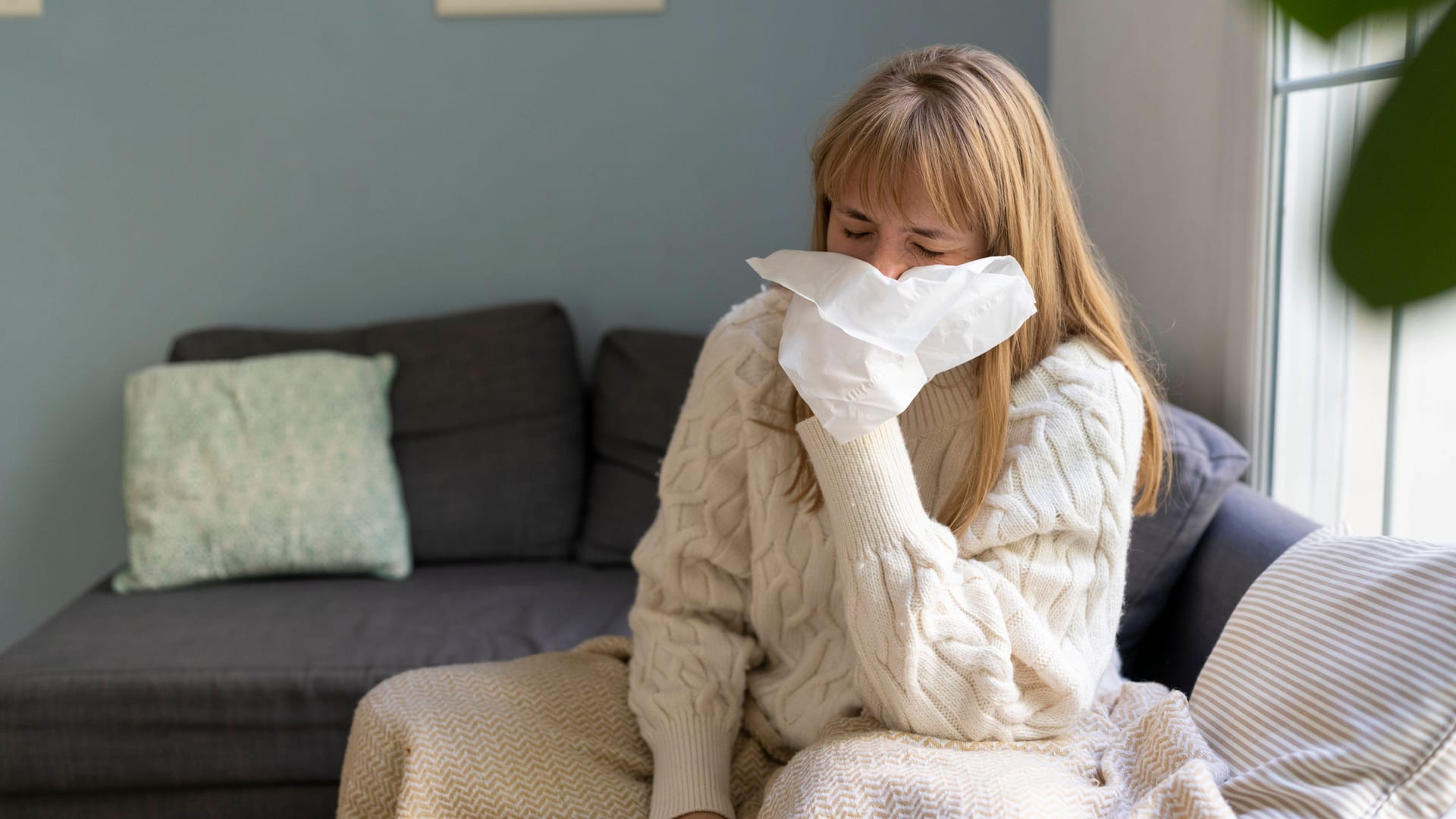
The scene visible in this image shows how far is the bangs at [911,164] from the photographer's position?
3.37 ft

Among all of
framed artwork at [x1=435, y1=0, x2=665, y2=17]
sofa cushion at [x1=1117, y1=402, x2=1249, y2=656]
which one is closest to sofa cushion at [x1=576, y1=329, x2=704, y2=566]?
framed artwork at [x1=435, y1=0, x2=665, y2=17]

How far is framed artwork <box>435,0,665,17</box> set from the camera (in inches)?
92.9

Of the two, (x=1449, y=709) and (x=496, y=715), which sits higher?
(x=1449, y=709)

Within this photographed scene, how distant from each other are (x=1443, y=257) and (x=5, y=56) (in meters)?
2.81

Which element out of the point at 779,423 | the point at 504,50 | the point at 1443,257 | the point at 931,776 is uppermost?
the point at 504,50

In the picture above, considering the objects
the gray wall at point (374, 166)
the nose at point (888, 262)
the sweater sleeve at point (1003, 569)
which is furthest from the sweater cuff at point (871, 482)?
the gray wall at point (374, 166)

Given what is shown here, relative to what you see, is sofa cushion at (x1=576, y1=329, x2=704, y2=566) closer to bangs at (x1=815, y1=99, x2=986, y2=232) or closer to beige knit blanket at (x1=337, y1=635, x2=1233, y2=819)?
beige knit blanket at (x1=337, y1=635, x2=1233, y2=819)

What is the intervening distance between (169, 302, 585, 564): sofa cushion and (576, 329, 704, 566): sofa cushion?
5 centimetres

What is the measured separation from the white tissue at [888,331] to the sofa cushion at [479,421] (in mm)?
1304

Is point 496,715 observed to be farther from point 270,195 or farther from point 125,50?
point 125,50

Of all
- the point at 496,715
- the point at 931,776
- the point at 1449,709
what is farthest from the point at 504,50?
the point at 1449,709

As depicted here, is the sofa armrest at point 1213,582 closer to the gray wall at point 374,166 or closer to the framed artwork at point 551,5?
the gray wall at point 374,166

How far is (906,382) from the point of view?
0.98 meters

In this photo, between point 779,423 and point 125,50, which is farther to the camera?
point 125,50
